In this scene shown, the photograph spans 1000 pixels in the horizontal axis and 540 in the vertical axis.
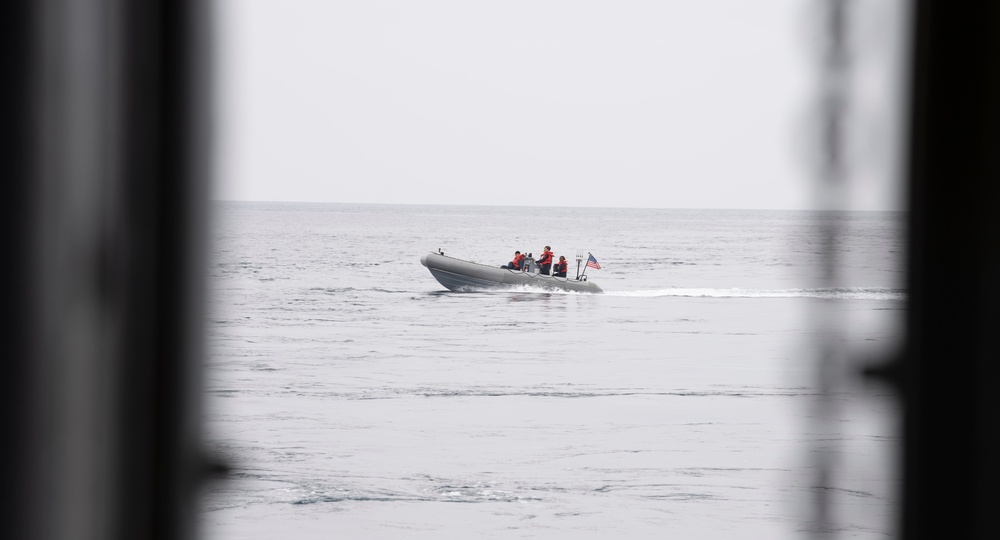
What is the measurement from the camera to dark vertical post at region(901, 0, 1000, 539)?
867 mm

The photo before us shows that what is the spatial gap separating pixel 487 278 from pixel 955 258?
23.1 m

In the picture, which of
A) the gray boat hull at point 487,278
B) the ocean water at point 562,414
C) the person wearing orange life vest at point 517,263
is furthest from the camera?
the gray boat hull at point 487,278

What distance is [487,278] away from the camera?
942 inches

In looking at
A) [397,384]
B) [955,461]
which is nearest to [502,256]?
[397,384]

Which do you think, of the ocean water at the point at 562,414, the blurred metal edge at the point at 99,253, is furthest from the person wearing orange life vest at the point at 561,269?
the blurred metal edge at the point at 99,253

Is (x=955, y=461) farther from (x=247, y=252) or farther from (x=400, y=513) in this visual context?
(x=247, y=252)

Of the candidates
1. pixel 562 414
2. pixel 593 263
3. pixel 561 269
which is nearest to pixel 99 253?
pixel 562 414

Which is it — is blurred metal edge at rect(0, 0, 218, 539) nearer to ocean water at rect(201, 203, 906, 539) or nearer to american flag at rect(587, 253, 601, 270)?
ocean water at rect(201, 203, 906, 539)

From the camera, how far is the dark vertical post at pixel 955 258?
2.85 ft

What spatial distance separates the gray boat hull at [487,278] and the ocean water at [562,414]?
134 cm

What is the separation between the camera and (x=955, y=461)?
90cm

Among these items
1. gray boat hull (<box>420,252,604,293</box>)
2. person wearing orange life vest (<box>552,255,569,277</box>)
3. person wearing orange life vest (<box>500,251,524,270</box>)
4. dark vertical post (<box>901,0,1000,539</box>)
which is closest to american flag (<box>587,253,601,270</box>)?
person wearing orange life vest (<box>552,255,569,277</box>)

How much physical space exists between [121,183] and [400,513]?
5563 millimetres

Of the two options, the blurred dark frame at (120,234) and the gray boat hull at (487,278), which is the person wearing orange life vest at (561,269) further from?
the blurred dark frame at (120,234)
